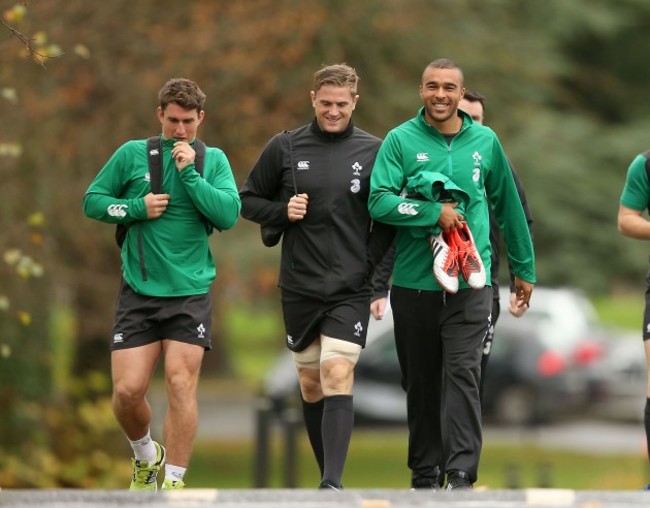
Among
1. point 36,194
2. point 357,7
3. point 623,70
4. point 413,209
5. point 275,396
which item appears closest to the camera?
point 413,209

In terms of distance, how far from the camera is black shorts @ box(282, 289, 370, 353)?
9.02 metres

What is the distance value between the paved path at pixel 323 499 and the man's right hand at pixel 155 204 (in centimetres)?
176

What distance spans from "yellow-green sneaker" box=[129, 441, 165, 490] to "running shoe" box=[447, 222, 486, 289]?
212 cm

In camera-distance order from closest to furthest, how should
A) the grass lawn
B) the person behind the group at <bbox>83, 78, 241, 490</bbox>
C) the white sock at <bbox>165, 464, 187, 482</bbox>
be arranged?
the person behind the group at <bbox>83, 78, 241, 490</bbox> < the white sock at <bbox>165, 464, 187, 482</bbox> < the grass lawn

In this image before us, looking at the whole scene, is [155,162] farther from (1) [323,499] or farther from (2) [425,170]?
(1) [323,499]

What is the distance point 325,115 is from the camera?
9.06 meters

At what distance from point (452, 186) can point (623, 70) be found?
2060 centimetres

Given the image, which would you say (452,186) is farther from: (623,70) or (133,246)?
(623,70)

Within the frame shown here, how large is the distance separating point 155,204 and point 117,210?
0.23 m

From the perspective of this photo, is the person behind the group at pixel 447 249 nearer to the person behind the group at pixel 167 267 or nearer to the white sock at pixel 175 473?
the person behind the group at pixel 167 267

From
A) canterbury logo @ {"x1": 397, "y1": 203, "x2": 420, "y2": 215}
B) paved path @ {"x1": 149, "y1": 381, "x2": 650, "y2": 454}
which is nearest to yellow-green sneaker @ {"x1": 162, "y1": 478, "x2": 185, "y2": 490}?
canterbury logo @ {"x1": 397, "y1": 203, "x2": 420, "y2": 215}

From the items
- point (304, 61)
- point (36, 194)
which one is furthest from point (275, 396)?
point (36, 194)

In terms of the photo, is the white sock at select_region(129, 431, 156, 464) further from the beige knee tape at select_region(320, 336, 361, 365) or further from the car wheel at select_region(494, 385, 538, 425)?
the car wheel at select_region(494, 385, 538, 425)

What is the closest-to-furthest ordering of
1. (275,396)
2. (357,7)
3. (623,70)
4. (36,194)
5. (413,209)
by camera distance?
(413,209)
(36,194)
(357,7)
(275,396)
(623,70)
